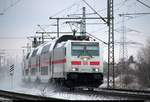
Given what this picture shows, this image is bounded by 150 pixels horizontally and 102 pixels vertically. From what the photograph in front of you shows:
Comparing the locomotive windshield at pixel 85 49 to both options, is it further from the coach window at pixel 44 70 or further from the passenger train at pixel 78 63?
the coach window at pixel 44 70

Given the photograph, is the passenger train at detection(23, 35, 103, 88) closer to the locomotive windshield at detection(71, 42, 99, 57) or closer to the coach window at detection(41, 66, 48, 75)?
the locomotive windshield at detection(71, 42, 99, 57)

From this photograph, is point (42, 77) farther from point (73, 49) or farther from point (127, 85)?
point (127, 85)

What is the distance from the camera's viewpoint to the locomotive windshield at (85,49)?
31.4 meters

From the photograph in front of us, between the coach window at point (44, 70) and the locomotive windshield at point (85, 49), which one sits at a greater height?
the locomotive windshield at point (85, 49)

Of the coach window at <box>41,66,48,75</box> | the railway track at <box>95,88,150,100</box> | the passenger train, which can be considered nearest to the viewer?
the railway track at <box>95,88,150,100</box>

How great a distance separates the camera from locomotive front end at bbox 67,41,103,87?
30984 mm

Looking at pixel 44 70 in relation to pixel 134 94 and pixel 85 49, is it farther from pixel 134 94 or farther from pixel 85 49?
pixel 134 94

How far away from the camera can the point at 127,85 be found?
46.6 metres

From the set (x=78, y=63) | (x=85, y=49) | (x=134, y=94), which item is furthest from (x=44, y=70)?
(x=134, y=94)

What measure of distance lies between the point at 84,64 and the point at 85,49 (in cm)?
112

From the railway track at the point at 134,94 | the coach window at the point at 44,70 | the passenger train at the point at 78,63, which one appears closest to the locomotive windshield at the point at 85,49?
the passenger train at the point at 78,63

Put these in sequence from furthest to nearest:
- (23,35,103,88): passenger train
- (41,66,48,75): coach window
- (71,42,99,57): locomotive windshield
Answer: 1. (41,66,48,75): coach window
2. (71,42,99,57): locomotive windshield
3. (23,35,103,88): passenger train

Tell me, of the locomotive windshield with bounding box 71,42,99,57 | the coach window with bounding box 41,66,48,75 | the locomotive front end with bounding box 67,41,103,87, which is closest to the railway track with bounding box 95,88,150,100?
the locomotive front end with bounding box 67,41,103,87

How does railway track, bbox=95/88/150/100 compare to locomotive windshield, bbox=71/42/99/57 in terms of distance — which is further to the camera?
locomotive windshield, bbox=71/42/99/57
